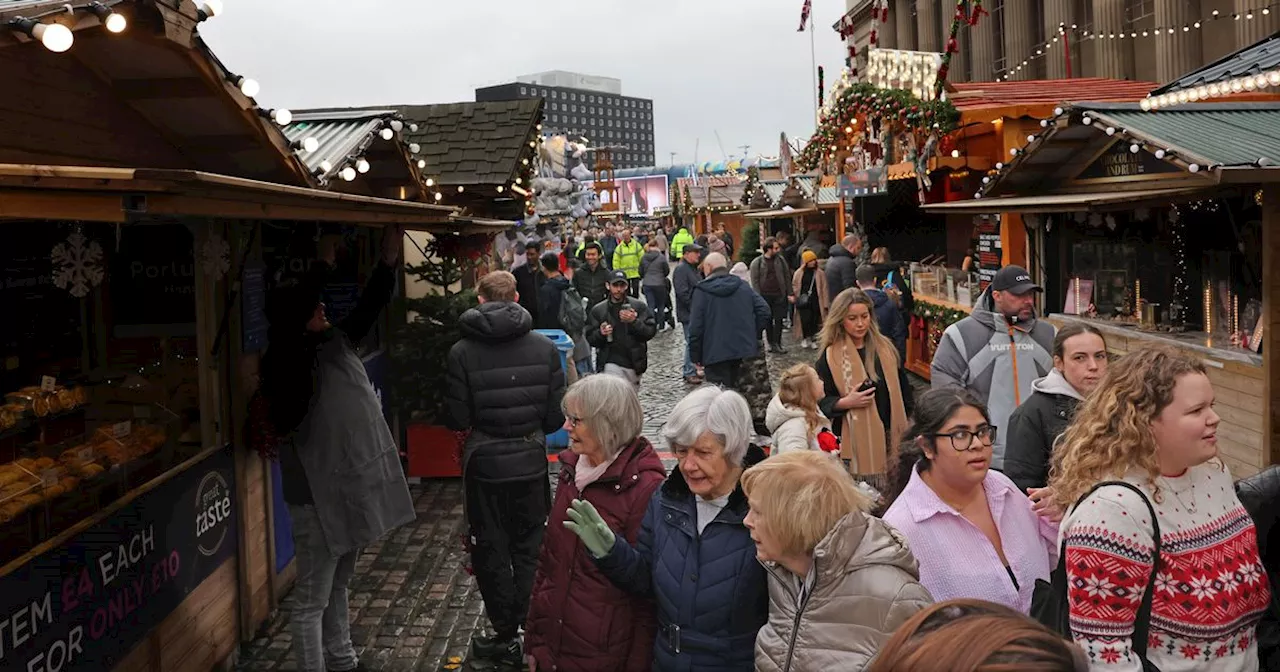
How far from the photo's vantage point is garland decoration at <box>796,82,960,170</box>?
15234 mm

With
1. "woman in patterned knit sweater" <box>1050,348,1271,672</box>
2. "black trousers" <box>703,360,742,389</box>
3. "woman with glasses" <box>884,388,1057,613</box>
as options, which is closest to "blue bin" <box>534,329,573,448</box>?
"black trousers" <box>703,360,742,389</box>

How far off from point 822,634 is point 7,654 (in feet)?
10.5

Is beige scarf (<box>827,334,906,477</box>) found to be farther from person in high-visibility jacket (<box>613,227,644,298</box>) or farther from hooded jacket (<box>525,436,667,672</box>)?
person in high-visibility jacket (<box>613,227,644,298</box>)

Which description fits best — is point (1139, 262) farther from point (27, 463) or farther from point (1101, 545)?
point (27, 463)

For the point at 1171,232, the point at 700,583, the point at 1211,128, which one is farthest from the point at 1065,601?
the point at 1171,232

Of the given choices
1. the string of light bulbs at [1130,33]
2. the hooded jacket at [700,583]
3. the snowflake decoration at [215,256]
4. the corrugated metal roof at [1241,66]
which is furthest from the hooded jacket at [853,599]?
the string of light bulbs at [1130,33]

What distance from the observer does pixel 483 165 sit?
544 inches

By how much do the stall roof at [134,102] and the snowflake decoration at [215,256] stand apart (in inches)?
17.7

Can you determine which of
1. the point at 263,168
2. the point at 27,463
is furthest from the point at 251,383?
the point at 27,463

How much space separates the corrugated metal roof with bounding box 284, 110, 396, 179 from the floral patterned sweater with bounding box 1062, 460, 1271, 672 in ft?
17.3

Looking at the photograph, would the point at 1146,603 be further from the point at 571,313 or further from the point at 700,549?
the point at 571,313

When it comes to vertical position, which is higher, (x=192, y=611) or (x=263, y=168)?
(x=263, y=168)

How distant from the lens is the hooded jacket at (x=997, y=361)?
601cm

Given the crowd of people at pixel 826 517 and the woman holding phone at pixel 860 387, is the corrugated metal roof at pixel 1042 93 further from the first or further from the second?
the crowd of people at pixel 826 517
